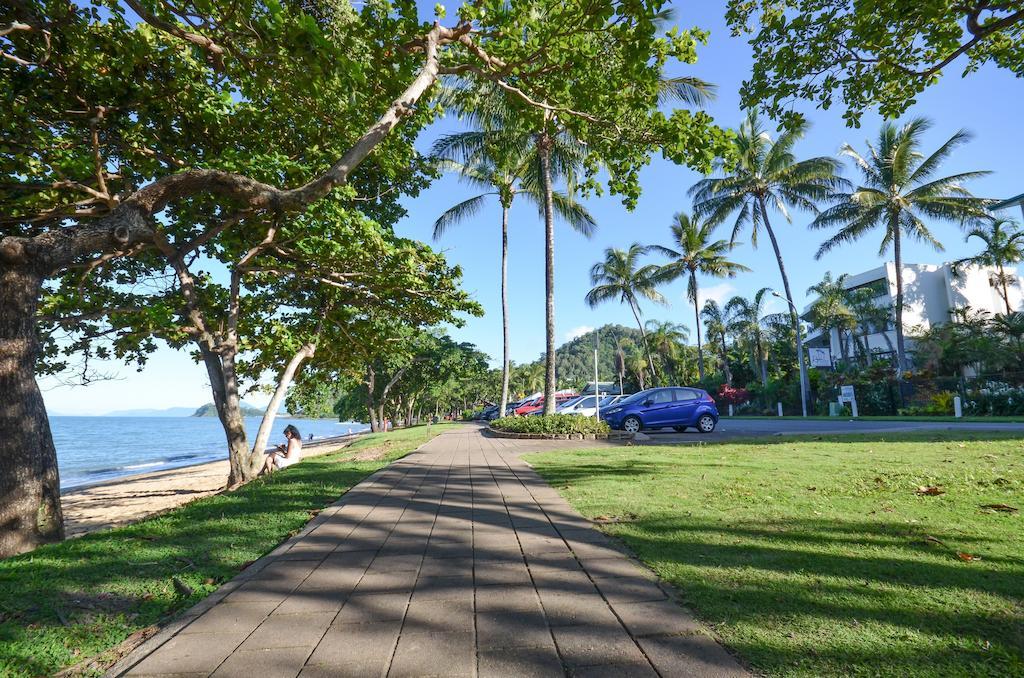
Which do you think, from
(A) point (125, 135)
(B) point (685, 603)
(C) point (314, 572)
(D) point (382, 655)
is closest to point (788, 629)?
(B) point (685, 603)

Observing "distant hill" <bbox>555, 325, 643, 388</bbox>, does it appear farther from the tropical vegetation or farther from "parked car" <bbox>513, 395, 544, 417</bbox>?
the tropical vegetation

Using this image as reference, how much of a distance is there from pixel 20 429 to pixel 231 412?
5.72m

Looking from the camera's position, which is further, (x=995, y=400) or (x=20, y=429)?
(x=995, y=400)

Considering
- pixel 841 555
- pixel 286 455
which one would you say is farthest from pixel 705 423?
pixel 841 555

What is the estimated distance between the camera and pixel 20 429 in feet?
17.4

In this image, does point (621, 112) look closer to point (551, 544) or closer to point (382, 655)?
point (551, 544)

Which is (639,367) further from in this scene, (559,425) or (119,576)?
(119,576)

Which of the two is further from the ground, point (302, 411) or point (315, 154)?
point (315, 154)

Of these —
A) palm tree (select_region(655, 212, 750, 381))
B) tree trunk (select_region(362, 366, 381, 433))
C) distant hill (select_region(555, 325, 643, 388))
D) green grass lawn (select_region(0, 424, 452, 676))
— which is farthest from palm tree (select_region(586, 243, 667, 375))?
distant hill (select_region(555, 325, 643, 388))

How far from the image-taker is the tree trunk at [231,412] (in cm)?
1082

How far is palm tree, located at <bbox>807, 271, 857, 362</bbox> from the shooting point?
38.4m

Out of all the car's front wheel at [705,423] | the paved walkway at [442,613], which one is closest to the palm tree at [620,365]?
the car's front wheel at [705,423]

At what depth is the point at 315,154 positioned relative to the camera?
29.6 feet

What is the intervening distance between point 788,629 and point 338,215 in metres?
8.01
